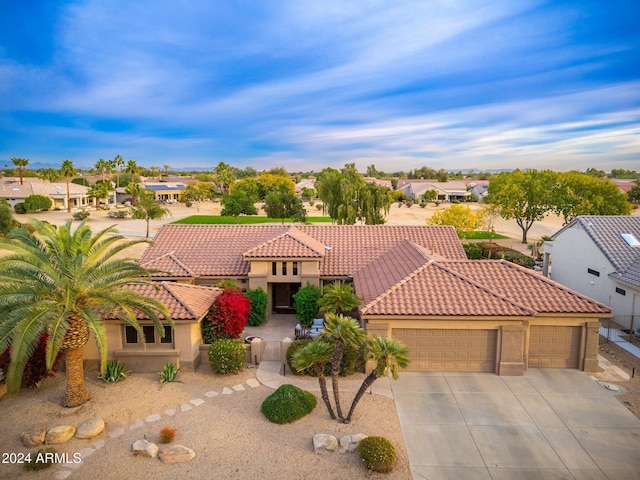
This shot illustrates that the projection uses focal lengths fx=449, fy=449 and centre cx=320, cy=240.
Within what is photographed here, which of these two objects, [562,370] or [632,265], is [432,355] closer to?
[562,370]

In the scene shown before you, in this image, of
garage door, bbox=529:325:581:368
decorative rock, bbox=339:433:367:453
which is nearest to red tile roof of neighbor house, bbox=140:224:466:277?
garage door, bbox=529:325:581:368

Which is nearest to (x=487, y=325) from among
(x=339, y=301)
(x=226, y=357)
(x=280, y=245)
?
(x=339, y=301)

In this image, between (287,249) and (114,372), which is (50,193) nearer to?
(287,249)

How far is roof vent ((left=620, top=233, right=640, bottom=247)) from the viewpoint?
2583 cm

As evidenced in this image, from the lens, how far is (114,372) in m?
16.8

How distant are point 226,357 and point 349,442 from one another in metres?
6.36

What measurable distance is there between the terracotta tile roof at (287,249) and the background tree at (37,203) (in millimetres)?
72256

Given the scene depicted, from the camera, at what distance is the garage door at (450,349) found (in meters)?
17.6

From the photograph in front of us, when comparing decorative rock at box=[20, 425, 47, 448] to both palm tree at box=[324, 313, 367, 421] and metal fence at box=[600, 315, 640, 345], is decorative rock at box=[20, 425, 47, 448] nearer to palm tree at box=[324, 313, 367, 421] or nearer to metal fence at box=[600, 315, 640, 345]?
palm tree at box=[324, 313, 367, 421]

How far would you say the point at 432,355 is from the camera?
58.4 feet

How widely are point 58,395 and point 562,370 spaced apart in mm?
18904

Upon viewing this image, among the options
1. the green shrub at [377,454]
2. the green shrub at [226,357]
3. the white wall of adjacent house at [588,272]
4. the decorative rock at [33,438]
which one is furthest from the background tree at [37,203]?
the green shrub at [377,454]

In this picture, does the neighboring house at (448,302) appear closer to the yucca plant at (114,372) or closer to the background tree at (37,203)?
the yucca plant at (114,372)

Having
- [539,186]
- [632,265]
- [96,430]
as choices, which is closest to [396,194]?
[539,186]
